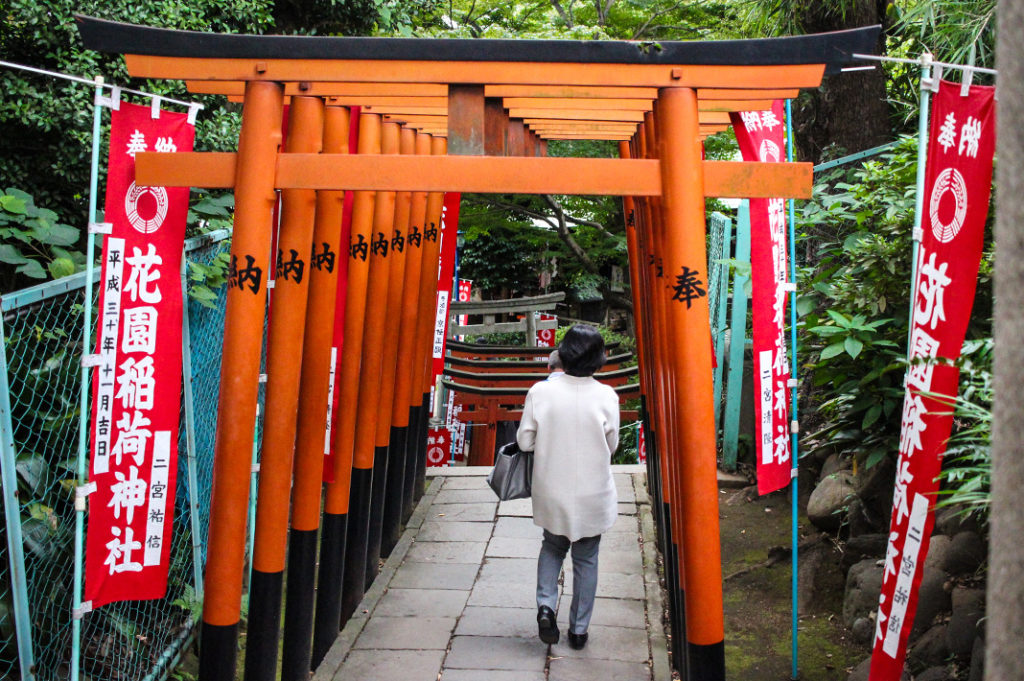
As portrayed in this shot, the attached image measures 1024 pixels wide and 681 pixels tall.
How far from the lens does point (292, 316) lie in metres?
4.17

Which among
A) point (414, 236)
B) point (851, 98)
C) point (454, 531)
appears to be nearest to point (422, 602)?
point (454, 531)

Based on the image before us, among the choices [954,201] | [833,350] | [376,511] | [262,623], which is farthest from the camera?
[376,511]

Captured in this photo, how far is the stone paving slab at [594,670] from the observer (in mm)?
5000

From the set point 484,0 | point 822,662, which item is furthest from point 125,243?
point 484,0

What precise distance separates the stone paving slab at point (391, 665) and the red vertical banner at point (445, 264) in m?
3.50

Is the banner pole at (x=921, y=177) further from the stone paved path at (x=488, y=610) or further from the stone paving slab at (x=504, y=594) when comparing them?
the stone paving slab at (x=504, y=594)

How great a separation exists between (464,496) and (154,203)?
16.0ft

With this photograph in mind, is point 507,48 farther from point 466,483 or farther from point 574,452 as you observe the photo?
point 466,483

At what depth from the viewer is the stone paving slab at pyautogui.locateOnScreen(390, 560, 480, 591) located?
639cm

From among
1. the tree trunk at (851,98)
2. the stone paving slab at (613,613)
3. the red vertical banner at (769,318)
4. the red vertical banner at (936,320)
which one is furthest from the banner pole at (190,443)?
the tree trunk at (851,98)

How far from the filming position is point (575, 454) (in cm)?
514

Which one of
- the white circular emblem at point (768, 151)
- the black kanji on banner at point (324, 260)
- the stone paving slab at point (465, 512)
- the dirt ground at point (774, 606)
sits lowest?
the dirt ground at point (774, 606)

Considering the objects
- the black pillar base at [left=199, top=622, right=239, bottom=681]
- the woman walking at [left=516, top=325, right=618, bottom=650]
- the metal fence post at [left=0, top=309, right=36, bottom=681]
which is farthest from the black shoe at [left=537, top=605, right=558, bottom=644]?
the metal fence post at [left=0, top=309, right=36, bottom=681]

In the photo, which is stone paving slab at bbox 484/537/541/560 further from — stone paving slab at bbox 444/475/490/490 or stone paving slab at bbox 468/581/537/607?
stone paving slab at bbox 444/475/490/490
